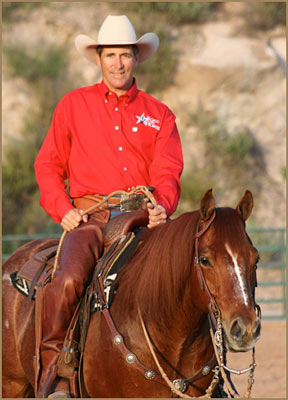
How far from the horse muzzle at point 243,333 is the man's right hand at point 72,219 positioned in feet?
4.89

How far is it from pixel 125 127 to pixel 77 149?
1.15 feet

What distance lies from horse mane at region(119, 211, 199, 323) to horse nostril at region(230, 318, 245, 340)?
1.57 feet

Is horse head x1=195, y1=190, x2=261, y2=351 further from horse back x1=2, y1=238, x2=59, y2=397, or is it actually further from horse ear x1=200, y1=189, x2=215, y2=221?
horse back x1=2, y1=238, x2=59, y2=397

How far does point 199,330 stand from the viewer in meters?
3.56

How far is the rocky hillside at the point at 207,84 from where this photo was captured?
57.1 ft

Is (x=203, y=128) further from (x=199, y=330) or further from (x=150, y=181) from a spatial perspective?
(x=199, y=330)

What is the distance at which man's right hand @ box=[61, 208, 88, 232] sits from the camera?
4207 millimetres

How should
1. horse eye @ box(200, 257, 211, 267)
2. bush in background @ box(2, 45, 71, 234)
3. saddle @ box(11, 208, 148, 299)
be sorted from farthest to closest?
1. bush in background @ box(2, 45, 71, 234)
2. saddle @ box(11, 208, 148, 299)
3. horse eye @ box(200, 257, 211, 267)

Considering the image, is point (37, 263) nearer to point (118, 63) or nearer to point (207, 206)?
point (118, 63)

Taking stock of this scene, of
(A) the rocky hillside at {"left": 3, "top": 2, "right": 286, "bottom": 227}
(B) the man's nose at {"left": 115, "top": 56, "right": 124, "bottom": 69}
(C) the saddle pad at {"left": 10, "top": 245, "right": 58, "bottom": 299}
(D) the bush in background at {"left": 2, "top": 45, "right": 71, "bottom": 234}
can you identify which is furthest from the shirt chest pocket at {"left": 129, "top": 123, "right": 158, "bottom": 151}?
(A) the rocky hillside at {"left": 3, "top": 2, "right": 286, "bottom": 227}

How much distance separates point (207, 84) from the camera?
58.8ft

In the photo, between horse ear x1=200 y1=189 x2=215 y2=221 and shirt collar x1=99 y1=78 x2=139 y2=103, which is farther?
shirt collar x1=99 y1=78 x2=139 y2=103

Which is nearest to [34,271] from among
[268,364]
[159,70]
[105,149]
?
[105,149]

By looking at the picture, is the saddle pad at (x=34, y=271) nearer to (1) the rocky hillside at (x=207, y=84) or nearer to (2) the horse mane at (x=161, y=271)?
(2) the horse mane at (x=161, y=271)
